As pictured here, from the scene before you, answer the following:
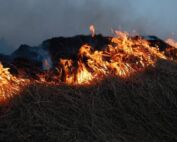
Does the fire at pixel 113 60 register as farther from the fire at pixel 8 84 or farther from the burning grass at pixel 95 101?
the fire at pixel 8 84

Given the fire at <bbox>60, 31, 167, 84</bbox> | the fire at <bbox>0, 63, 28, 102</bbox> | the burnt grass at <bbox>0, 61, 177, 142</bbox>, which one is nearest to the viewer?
the burnt grass at <bbox>0, 61, 177, 142</bbox>

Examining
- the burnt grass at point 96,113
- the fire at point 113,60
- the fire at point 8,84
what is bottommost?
the burnt grass at point 96,113

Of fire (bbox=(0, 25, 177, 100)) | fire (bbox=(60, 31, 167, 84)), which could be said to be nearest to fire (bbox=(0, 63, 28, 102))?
fire (bbox=(0, 25, 177, 100))

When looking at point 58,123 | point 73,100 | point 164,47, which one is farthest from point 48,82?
point 164,47

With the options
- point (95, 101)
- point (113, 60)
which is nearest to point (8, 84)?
point (95, 101)

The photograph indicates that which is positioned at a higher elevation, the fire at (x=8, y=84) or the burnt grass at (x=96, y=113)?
the fire at (x=8, y=84)

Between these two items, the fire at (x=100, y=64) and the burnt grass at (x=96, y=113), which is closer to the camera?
the burnt grass at (x=96, y=113)

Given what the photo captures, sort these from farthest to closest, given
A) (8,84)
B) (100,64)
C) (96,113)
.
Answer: (100,64) < (8,84) < (96,113)

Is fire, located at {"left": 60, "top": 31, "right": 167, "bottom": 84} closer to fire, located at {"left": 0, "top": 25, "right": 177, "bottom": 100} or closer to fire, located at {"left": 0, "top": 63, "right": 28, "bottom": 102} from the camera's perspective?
fire, located at {"left": 0, "top": 25, "right": 177, "bottom": 100}

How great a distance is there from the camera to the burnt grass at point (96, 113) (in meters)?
4.42

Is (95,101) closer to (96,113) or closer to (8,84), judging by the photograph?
(96,113)

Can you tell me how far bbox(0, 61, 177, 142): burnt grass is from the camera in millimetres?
4418

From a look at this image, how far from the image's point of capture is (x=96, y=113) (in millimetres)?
4711

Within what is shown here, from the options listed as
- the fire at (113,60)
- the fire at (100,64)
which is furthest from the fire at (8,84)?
the fire at (113,60)
